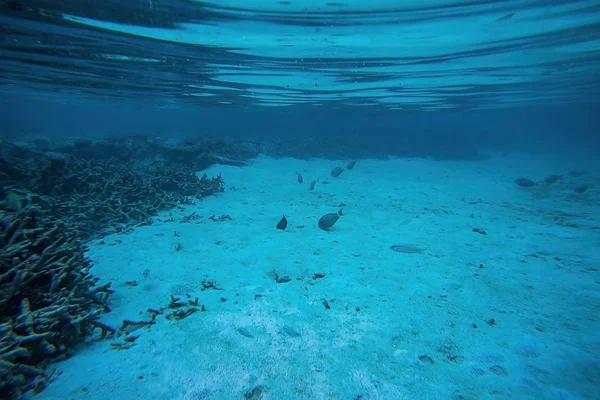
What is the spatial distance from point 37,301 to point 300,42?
36.1 ft

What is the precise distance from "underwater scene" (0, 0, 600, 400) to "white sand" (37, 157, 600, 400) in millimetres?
34

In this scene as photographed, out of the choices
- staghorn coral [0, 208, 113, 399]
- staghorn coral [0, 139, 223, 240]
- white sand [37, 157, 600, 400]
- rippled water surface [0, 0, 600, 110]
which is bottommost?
white sand [37, 157, 600, 400]

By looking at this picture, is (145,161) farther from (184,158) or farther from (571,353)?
(571,353)

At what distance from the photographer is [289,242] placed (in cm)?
802

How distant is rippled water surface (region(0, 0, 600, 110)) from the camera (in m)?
8.20

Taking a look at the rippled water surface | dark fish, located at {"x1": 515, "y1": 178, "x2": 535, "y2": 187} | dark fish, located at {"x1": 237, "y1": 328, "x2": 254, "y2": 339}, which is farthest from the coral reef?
dark fish, located at {"x1": 515, "y1": 178, "x2": 535, "y2": 187}

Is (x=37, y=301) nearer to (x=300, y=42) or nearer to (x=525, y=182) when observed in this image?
(x=300, y=42)

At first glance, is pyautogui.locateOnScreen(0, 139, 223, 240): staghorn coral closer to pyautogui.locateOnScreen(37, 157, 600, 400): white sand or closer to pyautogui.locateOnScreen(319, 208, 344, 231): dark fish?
pyautogui.locateOnScreen(37, 157, 600, 400): white sand

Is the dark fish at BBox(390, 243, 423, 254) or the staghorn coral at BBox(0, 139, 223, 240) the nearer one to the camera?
the dark fish at BBox(390, 243, 423, 254)

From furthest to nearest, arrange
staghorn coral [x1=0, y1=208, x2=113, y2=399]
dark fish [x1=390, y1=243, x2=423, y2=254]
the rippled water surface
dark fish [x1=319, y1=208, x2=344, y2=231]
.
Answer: dark fish [x1=319, y1=208, x2=344, y2=231], the rippled water surface, dark fish [x1=390, y1=243, x2=423, y2=254], staghorn coral [x1=0, y1=208, x2=113, y2=399]

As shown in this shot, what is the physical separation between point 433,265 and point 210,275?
17.6ft

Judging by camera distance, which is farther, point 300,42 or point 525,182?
point 525,182

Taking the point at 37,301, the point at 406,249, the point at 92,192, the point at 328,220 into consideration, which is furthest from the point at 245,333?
the point at 92,192

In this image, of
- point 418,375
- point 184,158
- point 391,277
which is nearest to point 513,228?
point 391,277
